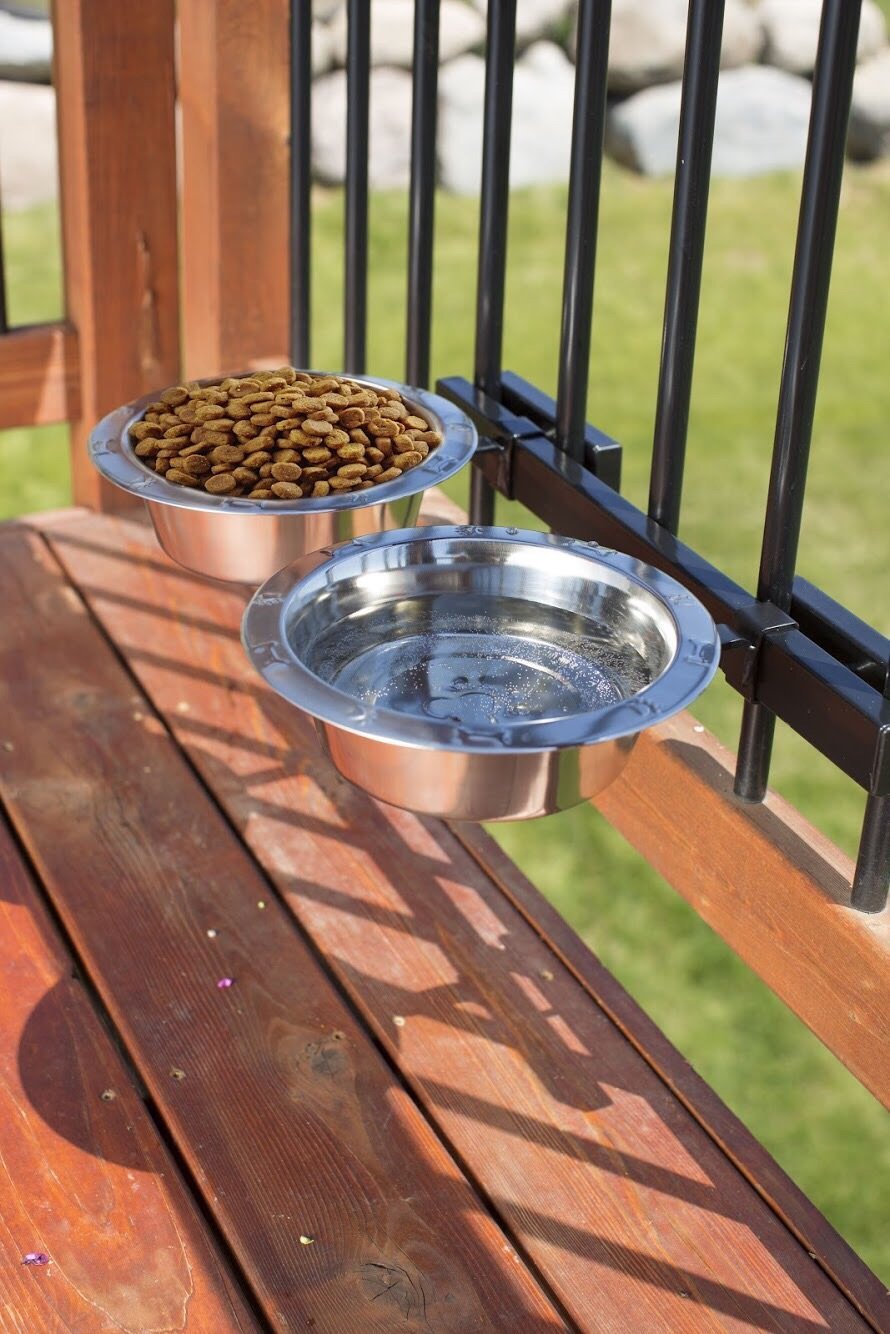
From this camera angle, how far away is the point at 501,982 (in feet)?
4.51

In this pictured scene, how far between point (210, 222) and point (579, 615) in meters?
1.03

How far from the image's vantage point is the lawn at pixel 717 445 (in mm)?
2369

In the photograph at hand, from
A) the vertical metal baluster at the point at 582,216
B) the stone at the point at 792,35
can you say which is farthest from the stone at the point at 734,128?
the vertical metal baluster at the point at 582,216

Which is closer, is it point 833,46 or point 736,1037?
point 833,46

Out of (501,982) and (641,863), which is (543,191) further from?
(501,982)

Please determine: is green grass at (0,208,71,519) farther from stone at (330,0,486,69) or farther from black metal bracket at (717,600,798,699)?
black metal bracket at (717,600,798,699)

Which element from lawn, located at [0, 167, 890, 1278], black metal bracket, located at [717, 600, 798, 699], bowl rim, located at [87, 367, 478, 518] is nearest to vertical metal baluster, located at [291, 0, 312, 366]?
bowl rim, located at [87, 367, 478, 518]

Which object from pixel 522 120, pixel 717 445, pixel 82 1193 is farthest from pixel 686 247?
pixel 522 120

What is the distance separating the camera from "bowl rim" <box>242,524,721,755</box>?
0.91 meters

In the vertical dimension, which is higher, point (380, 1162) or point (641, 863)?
point (380, 1162)

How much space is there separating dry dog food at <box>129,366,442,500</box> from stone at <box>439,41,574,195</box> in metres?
3.72

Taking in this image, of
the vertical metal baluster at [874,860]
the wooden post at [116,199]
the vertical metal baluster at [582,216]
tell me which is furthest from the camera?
the wooden post at [116,199]

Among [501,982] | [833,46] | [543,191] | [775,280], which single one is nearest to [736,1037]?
[501,982]

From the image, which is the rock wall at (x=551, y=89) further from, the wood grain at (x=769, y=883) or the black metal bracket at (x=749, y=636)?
the black metal bracket at (x=749, y=636)
